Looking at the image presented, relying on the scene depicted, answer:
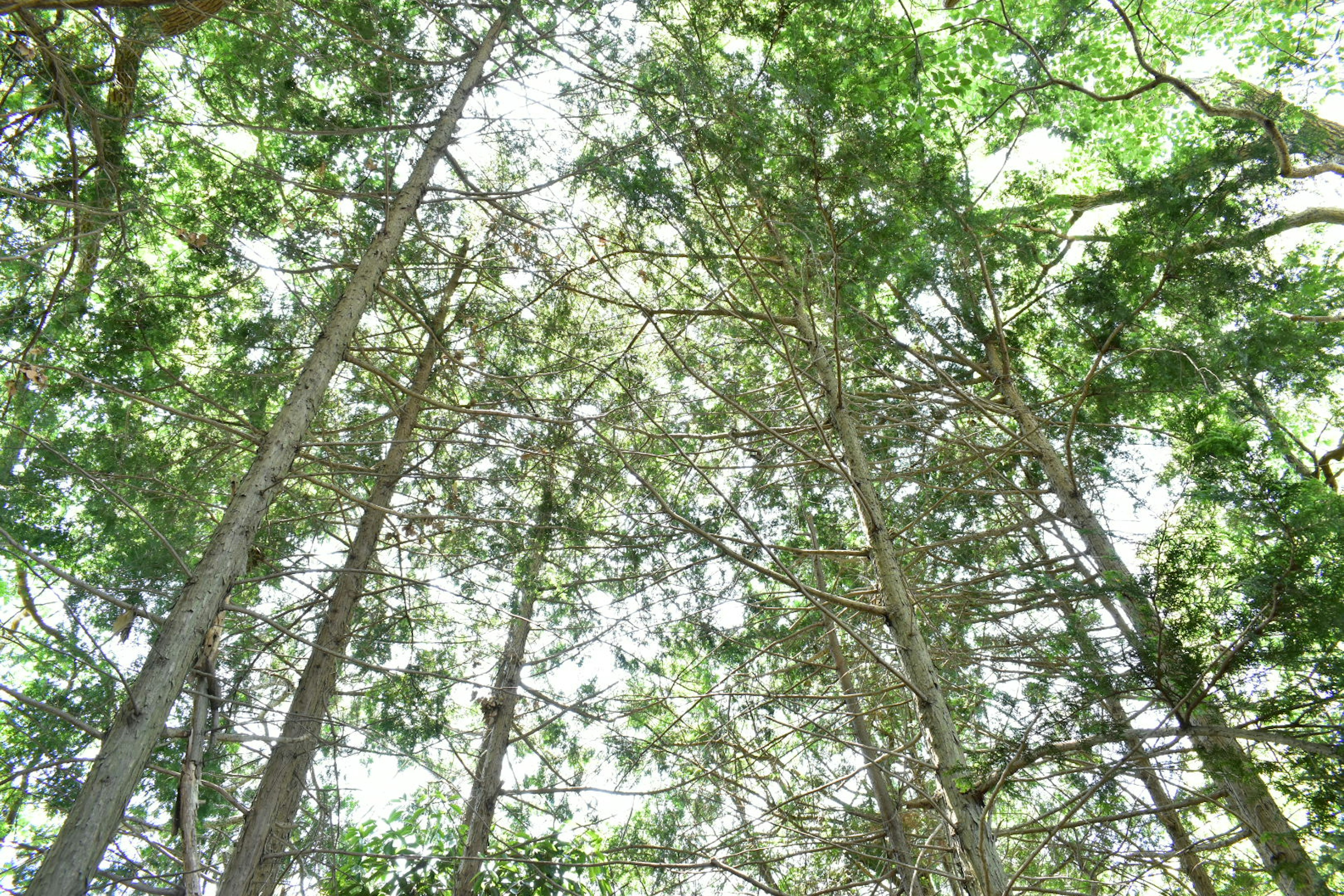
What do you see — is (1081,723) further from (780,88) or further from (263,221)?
(263,221)

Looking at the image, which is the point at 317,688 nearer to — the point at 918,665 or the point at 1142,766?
the point at 918,665

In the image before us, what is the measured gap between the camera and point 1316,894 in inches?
122

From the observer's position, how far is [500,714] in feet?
23.4

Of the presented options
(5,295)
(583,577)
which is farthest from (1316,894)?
(5,295)

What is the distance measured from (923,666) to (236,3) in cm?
583

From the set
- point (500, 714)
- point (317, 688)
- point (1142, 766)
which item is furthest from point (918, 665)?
point (500, 714)

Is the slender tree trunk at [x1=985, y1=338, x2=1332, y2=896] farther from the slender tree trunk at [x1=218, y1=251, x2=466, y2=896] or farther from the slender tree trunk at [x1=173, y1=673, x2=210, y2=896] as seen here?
the slender tree trunk at [x1=173, y1=673, x2=210, y2=896]

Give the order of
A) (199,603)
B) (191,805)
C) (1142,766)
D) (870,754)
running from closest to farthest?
(191,805) → (199,603) → (1142,766) → (870,754)

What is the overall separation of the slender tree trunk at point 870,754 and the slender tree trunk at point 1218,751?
1734 mm

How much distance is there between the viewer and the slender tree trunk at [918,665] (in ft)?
11.1

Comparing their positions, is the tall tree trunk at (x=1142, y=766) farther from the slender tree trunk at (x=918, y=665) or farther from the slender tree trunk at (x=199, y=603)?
A: the slender tree trunk at (x=199, y=603)

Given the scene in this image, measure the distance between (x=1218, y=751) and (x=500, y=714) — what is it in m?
5.63

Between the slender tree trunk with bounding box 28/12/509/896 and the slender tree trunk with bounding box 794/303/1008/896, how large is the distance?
9.32 ft

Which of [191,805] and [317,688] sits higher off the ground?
[317,688]
